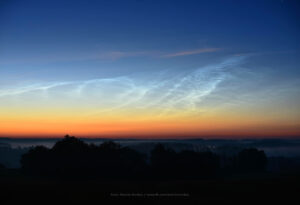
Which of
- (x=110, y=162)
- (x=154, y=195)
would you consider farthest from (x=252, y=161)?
(x=154, y=195)

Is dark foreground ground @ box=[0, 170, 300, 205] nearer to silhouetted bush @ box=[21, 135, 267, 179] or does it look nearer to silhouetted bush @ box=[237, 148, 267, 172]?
silhouetted bush @ box=[21, 135, 267, 179]

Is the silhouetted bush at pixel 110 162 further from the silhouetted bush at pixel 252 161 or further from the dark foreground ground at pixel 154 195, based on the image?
the silhouetted bush at pixel 252 161

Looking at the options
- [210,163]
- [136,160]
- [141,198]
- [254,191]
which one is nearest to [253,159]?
[210,163]

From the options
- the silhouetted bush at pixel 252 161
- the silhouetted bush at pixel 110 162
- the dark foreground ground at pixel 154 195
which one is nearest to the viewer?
the dark foreground ground at pixel 154 195

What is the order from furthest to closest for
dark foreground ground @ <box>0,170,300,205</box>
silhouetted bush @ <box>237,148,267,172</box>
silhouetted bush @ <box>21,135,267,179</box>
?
silhouetted bush @ <box>237,148,267,172</box> < silhouetted bush @ <box>21,135,267,179</box> < dark foreground ground @ <box>0,170,300,205</box>

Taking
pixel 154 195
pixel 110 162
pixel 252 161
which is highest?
pixel 154 195

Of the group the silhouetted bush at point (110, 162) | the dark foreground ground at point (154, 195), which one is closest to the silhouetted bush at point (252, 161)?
the silhouetted bush at point (110, 162)

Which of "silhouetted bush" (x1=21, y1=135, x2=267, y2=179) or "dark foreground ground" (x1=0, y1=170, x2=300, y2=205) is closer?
"dark foreground ground" (x1=0, y1=170, x2=300, y2=205)

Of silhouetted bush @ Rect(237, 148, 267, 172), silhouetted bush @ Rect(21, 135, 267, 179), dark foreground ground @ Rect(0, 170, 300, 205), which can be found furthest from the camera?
silhouetted bush @ Rect(237, 148, 267, 172)

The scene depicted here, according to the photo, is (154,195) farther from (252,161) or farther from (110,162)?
(252,161)

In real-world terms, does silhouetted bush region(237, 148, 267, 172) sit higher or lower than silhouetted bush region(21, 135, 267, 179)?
lower

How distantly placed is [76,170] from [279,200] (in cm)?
3062

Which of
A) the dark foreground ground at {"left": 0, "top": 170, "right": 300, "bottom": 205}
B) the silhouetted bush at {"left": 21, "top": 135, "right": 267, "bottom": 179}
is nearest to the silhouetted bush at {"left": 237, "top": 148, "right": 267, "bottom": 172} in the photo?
the silhouetted bush at {"left": 21, "top": 135, "right": 267, "bottom": 179}

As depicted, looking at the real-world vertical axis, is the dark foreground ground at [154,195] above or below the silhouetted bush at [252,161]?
above
